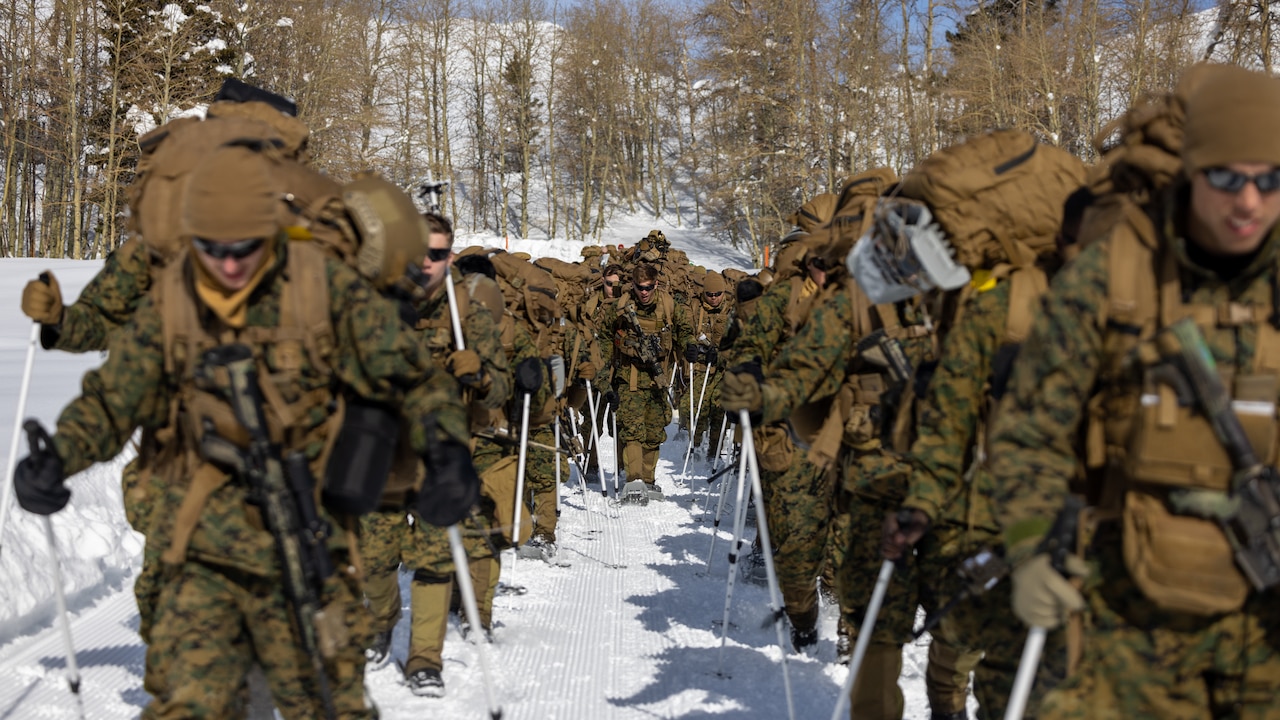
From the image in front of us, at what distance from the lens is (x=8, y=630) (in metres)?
5.96

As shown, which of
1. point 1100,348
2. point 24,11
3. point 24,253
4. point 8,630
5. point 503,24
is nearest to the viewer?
point 1100,348

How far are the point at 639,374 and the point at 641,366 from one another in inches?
4.0

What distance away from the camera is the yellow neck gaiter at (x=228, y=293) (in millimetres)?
3348

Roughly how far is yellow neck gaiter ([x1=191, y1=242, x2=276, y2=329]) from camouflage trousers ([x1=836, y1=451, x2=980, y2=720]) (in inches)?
102

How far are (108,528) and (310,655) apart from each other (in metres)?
5.13

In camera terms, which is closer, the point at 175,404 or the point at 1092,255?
the point at 1092,255

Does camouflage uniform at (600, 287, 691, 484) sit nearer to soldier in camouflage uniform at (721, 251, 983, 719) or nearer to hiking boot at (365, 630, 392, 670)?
hiking boot at (365, 630, 392, 670)

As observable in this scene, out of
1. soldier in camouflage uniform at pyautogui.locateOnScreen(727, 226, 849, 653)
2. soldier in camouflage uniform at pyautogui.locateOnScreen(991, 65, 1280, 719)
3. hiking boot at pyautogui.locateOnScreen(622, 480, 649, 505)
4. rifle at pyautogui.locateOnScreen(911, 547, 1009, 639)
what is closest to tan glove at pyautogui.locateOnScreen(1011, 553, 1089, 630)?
soldier in camouflage uniform at pyautogui.locateOnScreen(991, 65, 1280, 719)

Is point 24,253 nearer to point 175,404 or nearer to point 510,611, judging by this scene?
point 510,611

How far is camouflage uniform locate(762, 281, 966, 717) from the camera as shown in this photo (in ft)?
14.4

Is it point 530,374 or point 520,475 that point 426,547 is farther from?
point 530,374

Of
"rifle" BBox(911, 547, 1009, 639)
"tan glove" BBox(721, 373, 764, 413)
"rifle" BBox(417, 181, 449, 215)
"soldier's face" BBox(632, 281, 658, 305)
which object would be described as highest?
"rifle" BBox(417, 181, 449, 215)

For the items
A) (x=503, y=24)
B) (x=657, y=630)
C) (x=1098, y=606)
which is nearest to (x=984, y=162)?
(x=1098, y=606)

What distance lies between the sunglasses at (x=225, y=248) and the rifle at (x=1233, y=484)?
2532mm
